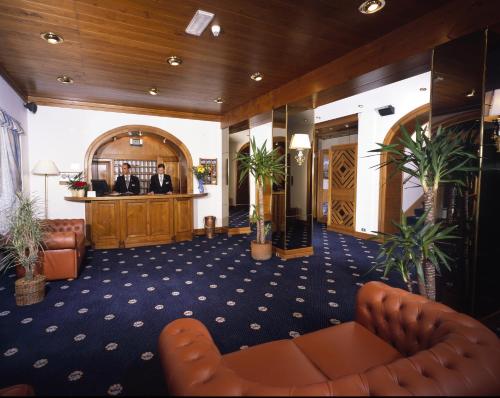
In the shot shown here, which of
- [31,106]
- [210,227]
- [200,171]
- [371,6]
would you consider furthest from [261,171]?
[31,106]

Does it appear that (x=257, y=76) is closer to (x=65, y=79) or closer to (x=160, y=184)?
(x=65, y=79)

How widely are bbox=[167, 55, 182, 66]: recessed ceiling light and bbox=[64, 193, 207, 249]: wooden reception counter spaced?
128 inches

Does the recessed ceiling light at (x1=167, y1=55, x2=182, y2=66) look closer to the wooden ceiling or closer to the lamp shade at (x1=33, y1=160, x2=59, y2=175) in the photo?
the wooden ceiling

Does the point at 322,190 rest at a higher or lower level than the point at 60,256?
higher

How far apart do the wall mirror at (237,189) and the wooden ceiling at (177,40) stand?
2.67 meters

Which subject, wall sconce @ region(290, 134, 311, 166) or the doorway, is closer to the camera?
wall sconce @ region(290, 134, 311, 166)

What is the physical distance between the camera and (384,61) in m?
3.28

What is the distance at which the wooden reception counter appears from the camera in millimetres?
6047

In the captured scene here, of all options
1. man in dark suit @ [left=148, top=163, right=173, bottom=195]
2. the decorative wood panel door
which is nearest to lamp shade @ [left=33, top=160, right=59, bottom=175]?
man in dark suit @ [left=148, top=163, right=173, bottom=195]

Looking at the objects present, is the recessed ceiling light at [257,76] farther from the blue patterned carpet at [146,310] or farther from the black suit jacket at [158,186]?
the black suit jacket at [158,186]

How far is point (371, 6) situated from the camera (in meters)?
2.68

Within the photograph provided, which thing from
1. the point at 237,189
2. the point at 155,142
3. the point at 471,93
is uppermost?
the point at 155,142

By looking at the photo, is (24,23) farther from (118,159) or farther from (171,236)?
(118,159)

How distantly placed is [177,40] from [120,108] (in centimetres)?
387
